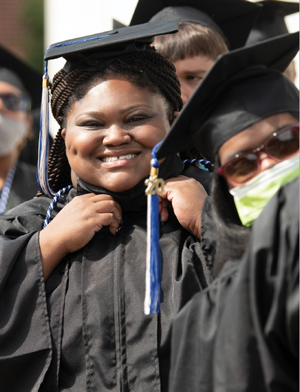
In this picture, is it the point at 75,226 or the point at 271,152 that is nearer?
the point at 271,152

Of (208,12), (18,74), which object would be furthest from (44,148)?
(18,74)

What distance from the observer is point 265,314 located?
1.48 metres

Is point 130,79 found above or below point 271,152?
above

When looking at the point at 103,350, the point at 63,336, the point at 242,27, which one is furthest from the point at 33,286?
the point at 242,27

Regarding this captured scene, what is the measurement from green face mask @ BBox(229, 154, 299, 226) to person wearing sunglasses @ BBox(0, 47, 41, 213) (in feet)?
10.3

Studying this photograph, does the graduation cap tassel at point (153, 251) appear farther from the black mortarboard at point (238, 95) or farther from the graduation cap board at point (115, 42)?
the graduation cap board at point (115, 42)

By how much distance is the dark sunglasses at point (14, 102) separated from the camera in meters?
5.57

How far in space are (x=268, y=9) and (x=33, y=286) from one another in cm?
297

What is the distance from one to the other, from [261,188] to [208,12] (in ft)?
7.95

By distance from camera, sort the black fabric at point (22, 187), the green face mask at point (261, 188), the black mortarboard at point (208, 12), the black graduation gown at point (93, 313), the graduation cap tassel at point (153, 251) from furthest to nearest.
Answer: the black fabric at point (22, 187) → the black mortarboard at point (208, 12) → the black graduation gown at point (93, 313) → the graduation cap tassel at point (153, 251) → the green face mask at point (261, 188)

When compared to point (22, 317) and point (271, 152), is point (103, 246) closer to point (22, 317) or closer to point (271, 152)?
point (22, 317)

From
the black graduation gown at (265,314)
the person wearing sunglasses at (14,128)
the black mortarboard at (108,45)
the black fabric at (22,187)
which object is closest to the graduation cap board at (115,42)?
the black mortarboard at (108,45)

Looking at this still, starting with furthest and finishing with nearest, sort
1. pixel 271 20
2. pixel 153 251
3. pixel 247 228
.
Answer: pixel 271 20 < pixel 153 251 < pixel 247 228

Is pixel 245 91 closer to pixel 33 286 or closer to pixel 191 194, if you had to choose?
pixel 191 194
